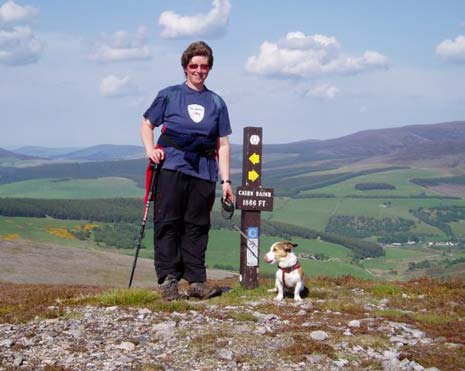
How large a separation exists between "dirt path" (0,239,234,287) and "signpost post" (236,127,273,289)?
11168mm

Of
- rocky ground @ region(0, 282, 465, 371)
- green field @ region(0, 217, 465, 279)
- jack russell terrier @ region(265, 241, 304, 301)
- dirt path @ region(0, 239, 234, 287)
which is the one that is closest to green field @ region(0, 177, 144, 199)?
green field @ region(0, 217, 465, 279)

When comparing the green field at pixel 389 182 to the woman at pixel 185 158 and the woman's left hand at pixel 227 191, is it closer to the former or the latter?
the woman's left hand at pixel 227 191

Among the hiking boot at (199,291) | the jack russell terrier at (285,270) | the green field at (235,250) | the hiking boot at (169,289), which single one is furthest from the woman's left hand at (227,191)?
the green field at (235,250)

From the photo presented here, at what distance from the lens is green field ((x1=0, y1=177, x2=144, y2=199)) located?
154750mm

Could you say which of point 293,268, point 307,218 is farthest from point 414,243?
point 293,268

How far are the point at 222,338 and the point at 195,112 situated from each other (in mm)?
3624

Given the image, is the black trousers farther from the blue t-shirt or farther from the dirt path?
the dirt path

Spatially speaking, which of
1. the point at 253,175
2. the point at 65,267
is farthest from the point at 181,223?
the point at 65,267

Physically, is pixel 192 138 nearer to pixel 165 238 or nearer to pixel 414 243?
pixel 165 238

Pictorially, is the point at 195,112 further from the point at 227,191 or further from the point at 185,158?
the point at 227,191

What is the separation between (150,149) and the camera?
952cm

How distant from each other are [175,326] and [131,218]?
9072cm

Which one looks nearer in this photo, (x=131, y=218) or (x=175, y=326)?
(x=175, y=326)

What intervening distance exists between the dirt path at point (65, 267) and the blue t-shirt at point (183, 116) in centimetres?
1377
